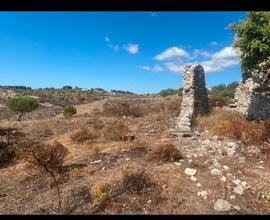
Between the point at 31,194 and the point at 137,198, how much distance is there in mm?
2730

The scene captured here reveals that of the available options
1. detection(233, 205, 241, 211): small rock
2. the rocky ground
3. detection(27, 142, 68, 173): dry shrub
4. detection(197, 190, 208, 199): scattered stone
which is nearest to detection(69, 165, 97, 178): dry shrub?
the rocky ground

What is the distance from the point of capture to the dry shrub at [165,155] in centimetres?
944

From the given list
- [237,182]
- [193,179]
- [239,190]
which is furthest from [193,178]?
[239,190]

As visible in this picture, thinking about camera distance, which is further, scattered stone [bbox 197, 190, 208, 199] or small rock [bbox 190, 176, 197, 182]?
small rock [bbox 190, 176, 197, 182]

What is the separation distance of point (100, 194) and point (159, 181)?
1579 millimetres

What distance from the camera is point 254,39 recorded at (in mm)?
10812

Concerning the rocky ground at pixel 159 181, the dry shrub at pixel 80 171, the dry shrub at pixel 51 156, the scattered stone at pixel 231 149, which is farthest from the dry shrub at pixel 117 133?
the scattered stone at pixel 231 149

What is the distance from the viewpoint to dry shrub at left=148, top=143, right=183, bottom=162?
31.0 ft

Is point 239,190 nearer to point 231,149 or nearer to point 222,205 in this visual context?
point 222,205

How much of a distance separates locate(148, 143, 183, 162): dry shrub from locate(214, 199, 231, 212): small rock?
278 cm

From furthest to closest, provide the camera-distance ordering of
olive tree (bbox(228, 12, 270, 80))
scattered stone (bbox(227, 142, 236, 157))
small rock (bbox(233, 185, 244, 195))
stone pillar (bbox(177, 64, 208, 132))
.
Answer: stone pillar (bbox(177, 64, 208, 132)) → olive tree (bbox(228, 12, 270, 80)) → scattered stone (bbox(227, 142, 236, 157)) → small rock (bbox(233, 185, 244, 195))

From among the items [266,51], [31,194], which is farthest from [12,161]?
[266,51]

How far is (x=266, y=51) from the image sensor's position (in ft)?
34.8

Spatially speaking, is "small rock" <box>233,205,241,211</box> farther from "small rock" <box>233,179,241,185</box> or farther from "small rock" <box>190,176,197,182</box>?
"small rock" <box>190,176,197,182</box>
